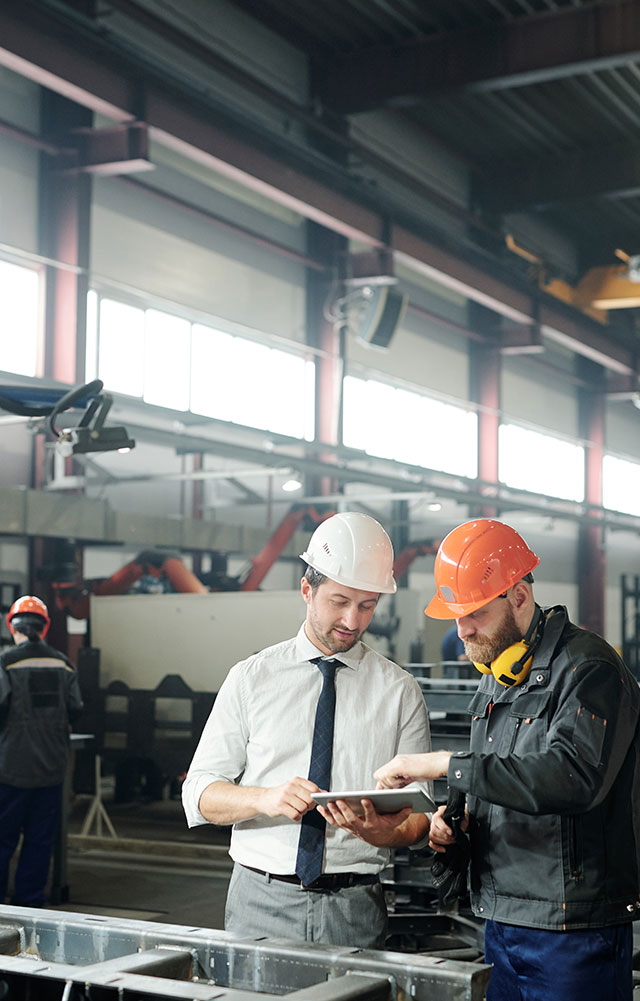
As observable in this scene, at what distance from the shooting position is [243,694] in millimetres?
3016

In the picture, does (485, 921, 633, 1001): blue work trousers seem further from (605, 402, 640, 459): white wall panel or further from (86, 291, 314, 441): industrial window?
(605, 402, 640, 459): white wall panel

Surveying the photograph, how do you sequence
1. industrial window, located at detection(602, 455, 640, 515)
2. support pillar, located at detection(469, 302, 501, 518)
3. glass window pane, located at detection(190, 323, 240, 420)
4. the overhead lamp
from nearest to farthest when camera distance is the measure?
1. the overhead lamp
2. glass window pane, located at detection(190, 323, 240, 420)
3. support pillar, located at detection(469, 302, 501, 518)
4. industrial window, located at detection(602, 455, 640, 515)

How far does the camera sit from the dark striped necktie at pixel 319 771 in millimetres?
2838

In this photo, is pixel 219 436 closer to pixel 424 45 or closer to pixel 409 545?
pixel 409 545

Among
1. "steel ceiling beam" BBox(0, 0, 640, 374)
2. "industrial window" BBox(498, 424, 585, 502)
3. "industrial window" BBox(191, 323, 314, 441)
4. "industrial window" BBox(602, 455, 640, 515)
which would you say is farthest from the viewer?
"industrial window" BBox(602, 455, 640, 515)

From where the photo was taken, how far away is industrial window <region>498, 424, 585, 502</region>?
58.8 feet

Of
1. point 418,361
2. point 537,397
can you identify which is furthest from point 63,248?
point 537,397

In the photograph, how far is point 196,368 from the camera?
12.2m

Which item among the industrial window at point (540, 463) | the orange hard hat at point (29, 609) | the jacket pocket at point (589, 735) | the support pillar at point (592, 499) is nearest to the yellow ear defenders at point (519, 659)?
the jacket pocket at point (589, 735)

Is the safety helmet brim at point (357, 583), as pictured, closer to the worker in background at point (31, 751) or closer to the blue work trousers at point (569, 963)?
the blue work trousers at point (569, 963)

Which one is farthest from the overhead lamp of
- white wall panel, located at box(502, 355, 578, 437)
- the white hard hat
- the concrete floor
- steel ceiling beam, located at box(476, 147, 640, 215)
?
white wall panel, located at box(502, 355, 578, 437)

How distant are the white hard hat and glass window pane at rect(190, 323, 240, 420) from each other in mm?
8988

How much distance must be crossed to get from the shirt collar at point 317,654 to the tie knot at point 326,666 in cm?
1

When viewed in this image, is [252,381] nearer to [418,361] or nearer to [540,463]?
[418,361]
